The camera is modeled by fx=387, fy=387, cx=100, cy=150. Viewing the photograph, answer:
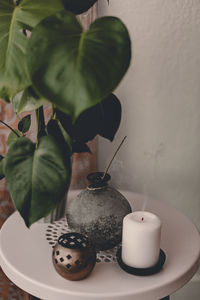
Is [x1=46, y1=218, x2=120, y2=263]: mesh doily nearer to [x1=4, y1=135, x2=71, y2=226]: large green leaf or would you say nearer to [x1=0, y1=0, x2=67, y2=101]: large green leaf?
[x1=4, y1=135, x2=71, y2=226]: large green leaf

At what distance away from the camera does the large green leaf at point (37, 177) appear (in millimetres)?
583

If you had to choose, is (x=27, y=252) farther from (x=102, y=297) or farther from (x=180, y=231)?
(x=180, y=231)

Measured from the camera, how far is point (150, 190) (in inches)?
49.3

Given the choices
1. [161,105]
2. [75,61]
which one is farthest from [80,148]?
[161,105]

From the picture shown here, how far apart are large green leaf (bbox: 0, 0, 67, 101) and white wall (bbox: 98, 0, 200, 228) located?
53 cm

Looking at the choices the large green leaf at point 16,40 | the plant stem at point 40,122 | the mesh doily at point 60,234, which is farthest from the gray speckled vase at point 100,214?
the large green leaf at point 16,40

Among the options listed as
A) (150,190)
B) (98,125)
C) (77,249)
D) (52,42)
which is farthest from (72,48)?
(150,190)

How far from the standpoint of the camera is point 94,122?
2.47 ft

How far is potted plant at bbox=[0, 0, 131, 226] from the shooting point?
50 centimetres

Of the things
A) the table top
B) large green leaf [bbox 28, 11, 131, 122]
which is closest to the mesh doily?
the table top

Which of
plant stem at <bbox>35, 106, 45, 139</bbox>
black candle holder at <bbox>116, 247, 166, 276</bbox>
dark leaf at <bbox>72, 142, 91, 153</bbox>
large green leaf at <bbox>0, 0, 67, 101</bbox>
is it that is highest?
large green leaf at <bbox>0, 0, 67, 101</bbox>

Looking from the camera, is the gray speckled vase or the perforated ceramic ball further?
the gray speckled vase

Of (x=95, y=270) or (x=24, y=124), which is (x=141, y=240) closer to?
(x=95, y=270)

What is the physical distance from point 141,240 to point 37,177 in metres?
0.26
